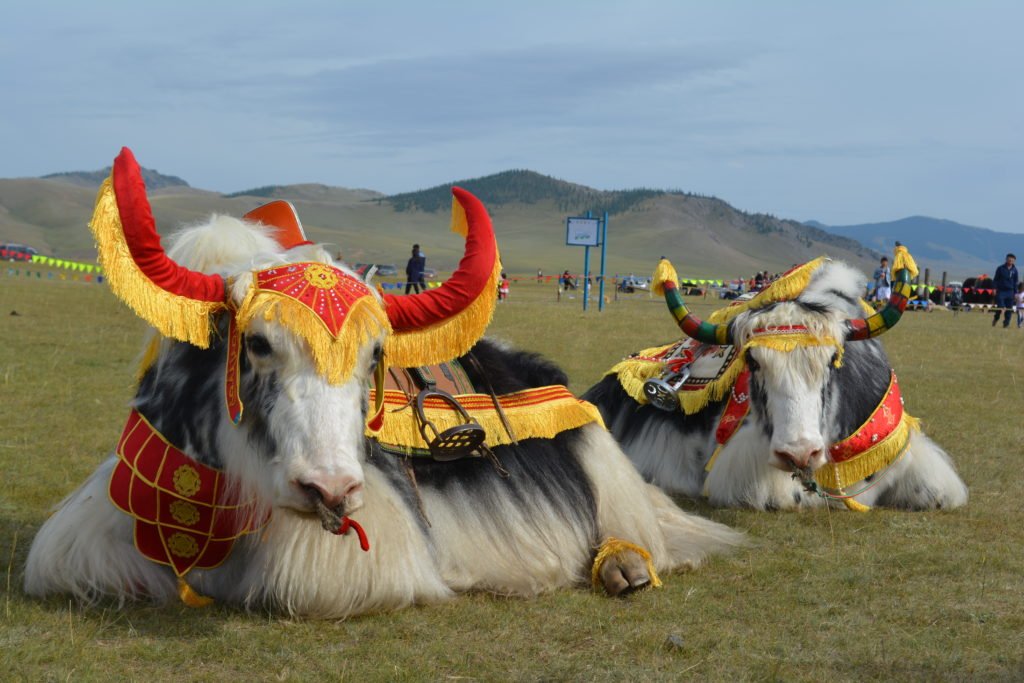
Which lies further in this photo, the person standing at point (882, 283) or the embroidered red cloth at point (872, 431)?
the person standing at point (882, 283)

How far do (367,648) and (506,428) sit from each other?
4.40 feet

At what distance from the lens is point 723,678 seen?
3.74 meters

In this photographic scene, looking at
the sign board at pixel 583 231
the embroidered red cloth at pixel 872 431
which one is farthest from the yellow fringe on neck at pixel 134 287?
the sign board at pixel 583 231

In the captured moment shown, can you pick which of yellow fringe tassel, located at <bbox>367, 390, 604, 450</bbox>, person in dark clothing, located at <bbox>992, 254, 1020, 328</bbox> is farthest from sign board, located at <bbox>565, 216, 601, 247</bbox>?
yellow fringe tassel, located at <bbox>367, 390, 604, 450</bbox>

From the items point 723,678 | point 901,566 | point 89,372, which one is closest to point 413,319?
point 723,678

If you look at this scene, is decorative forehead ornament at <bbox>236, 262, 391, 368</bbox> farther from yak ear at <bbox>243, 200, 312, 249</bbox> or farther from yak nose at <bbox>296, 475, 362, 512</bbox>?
yak ear at <bbox>243, 200, 312, 249</bbox>

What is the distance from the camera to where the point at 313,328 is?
11.8 feet

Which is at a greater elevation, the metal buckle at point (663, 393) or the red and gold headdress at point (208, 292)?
the red and gold headdress at point (208, 292)

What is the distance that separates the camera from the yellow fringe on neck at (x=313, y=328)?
11.8 ft

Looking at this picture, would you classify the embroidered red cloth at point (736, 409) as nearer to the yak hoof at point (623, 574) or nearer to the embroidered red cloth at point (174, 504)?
the yak hoof at point (623, 574)

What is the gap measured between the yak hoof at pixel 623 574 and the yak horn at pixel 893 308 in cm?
246

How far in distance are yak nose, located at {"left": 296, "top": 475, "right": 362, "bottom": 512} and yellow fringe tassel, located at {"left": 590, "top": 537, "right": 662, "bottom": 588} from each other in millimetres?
1678

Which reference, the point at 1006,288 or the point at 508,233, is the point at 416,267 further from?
the point at 508,233

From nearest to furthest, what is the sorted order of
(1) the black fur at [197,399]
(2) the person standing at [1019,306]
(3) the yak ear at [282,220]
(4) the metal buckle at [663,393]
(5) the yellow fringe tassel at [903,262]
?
(1) the black fur at [197,399] < (3) the yak ear at [282,220] < (5) the yellow fringe tassel at [903,262] < (4) the metal buckle at [663,393] < (2) the person standing at [1019,306]
